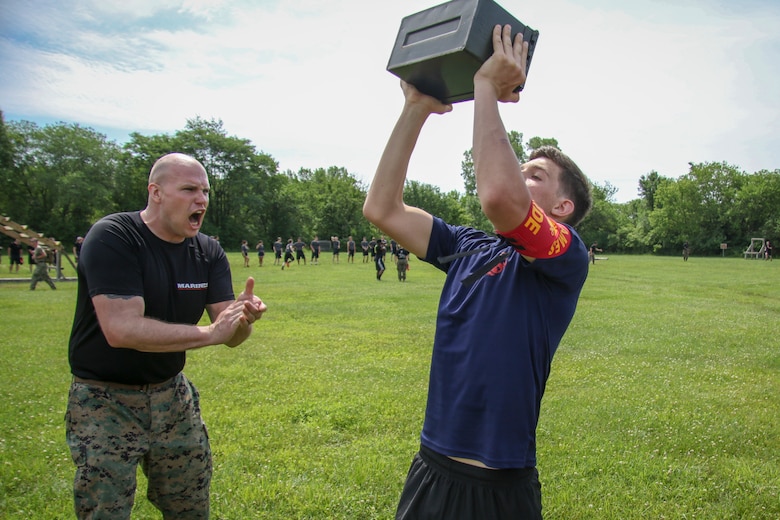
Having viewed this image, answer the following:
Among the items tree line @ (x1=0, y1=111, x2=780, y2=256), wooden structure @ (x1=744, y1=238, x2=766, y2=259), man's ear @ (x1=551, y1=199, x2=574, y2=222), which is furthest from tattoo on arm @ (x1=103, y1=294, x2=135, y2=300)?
wooden structure @ (x1=744, y1=238, x2=766, y2=259)

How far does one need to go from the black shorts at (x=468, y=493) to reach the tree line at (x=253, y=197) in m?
68.3

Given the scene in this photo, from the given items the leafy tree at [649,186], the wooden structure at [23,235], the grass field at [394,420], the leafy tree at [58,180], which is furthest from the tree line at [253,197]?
the grass field at [394,420]

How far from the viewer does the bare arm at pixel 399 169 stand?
2225 mm

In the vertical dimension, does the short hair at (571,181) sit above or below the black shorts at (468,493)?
above

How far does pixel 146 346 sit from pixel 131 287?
1.09 ft

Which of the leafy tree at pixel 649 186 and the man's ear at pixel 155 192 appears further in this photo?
the leafy tree at pixel 649 186

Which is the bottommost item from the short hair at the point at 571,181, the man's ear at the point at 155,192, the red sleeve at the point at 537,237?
the red sleeve at the point at 537,237

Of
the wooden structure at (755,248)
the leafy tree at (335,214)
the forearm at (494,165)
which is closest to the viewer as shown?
the forearm at (494,165)

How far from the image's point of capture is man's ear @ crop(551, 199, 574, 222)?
2.20 meters

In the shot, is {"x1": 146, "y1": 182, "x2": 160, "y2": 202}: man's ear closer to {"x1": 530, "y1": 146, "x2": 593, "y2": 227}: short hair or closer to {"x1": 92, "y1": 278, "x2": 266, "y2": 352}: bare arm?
{"x1": 92, "y1": 278, "x2": 266, "y2": 352}: bare arm

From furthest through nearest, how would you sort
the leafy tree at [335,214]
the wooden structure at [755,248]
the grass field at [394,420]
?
the leafy tree at [335,214] < the wooden structure at [755,248] < the grass field at [394,420]

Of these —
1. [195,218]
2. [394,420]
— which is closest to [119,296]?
[195,218]

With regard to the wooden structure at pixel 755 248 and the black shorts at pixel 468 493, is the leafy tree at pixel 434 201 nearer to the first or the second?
the wooden structure at pixel 755 248

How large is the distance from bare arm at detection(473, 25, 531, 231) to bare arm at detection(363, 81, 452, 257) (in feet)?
1.61
